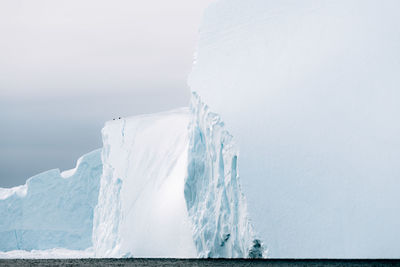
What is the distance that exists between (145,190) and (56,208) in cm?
1105

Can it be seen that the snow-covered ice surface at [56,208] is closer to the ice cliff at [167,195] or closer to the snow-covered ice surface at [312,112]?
the ice cliff at [167,195]

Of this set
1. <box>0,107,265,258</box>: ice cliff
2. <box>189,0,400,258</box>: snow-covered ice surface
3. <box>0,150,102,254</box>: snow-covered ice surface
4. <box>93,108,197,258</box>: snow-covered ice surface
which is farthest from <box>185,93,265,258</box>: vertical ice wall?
<box>0,150,102,254</box>: snow-covered ice surface

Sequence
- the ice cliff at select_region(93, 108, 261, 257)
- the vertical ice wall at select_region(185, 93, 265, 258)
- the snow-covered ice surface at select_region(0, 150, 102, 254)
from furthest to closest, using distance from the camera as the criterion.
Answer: the snow-covered ice surface at select_region(0, 150, 102, 254), the ice cliff at select_region(93, 108, 261, 257), the vertical ice wall at select_region(185, 93, 265, 258)

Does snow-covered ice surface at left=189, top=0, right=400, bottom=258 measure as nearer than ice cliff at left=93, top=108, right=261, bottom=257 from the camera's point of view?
Yes

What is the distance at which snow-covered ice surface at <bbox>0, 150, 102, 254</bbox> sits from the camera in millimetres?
31734

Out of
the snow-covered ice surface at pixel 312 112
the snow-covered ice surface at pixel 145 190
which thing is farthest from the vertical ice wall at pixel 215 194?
the snow-covered ice surface at pixel 145 190

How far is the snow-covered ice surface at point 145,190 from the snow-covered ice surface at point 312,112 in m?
4.14

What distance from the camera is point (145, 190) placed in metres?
22.6

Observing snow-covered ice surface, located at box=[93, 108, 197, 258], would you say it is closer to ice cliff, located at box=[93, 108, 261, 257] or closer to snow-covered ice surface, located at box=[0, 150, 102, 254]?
ice cliff, located at box=[93, 108, 261, 257]

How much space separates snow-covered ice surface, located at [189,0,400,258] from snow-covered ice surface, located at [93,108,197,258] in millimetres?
4135

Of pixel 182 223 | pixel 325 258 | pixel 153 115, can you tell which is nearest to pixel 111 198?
pixel 153 115

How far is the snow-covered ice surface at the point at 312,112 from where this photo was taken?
14.3 meters

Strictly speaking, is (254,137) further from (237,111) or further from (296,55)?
(296,55)

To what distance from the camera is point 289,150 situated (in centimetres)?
1535
